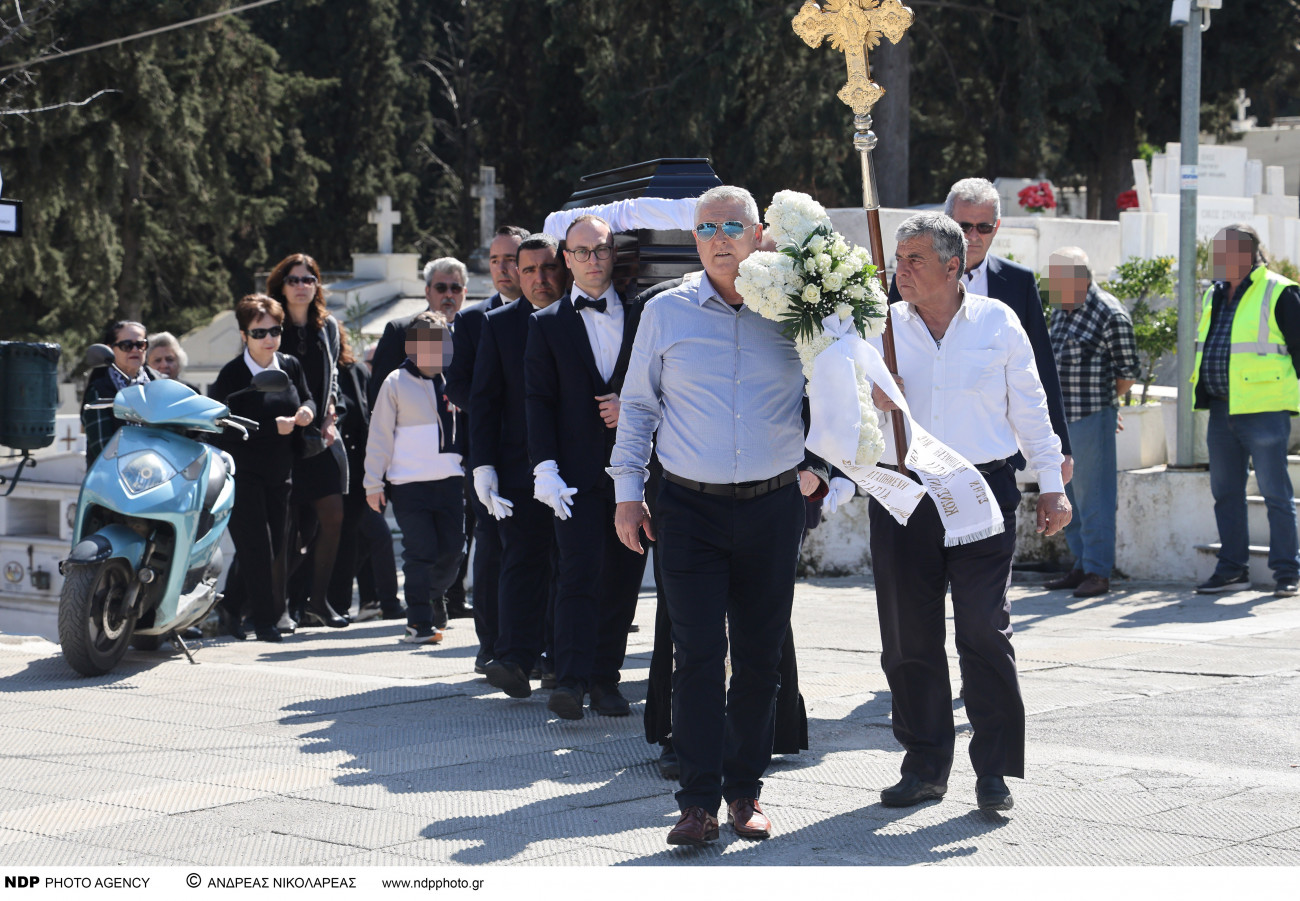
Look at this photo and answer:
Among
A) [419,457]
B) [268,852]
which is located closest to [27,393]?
[419,457]

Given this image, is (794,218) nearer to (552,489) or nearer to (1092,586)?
(552,489)

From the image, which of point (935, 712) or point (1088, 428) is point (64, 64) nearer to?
point (1088, 428)

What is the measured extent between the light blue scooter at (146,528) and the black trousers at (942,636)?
13.1 feet

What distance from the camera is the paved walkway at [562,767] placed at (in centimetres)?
447

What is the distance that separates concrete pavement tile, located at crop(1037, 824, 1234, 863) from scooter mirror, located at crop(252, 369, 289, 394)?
4.84 metres

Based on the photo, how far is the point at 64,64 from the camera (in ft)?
93.0

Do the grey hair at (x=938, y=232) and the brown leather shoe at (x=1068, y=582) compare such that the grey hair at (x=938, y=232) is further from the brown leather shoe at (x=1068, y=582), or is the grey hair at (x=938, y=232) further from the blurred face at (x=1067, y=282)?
the brown leather shoe at (x=1068, y=582)

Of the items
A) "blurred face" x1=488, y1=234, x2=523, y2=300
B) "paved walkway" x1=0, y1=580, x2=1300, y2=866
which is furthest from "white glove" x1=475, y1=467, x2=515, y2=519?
"blurred face" x1=488, y1=234, x2=523, y2=300

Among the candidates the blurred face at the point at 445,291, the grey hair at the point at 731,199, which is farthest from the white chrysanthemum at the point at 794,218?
the blurred face at the point at 445,291

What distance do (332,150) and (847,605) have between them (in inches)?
1320

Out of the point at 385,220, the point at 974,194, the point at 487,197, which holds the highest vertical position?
the point at 487,197

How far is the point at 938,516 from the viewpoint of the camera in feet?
16.5

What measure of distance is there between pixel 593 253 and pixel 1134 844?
314 centimetres

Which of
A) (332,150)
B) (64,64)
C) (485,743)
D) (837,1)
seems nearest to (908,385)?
(837,1)
